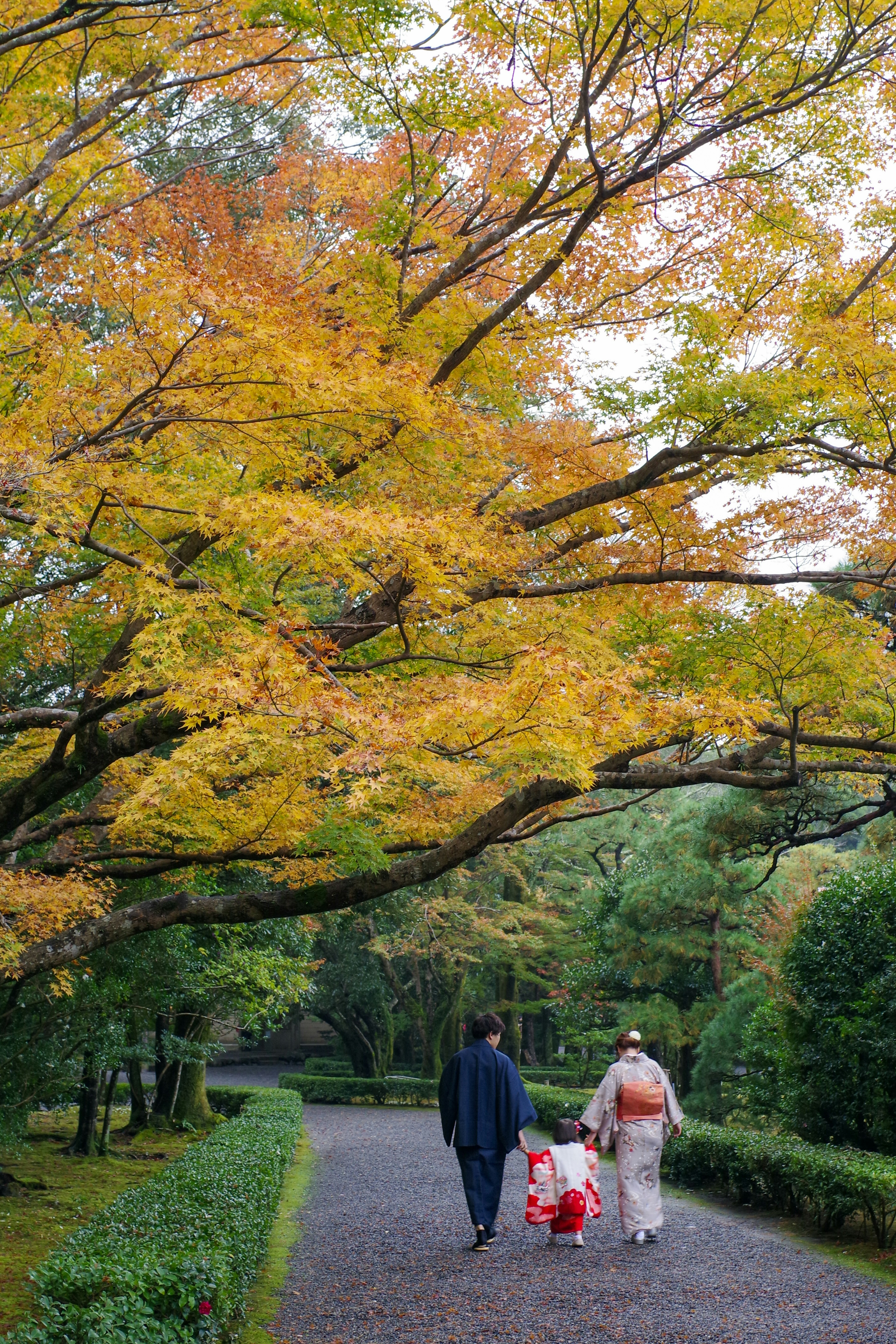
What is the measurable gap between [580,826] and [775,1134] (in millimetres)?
12005

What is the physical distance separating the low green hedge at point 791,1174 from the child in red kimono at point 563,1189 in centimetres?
162

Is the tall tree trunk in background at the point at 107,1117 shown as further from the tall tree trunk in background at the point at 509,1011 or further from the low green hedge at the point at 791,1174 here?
the tall tree trunk in background at the point at 509,1011

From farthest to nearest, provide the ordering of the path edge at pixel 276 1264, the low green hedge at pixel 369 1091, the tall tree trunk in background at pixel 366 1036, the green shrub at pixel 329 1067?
the green shrub at pixel 329 1067 < the tall tree trunk in background at pixel 366 1036 < the low green hedge at pixel 369 1091 < the path edge at pixel 276 1264

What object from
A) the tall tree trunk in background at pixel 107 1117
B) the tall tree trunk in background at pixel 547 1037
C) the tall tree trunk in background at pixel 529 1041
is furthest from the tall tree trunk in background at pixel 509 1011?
the tall tree trunk in background at pixel 107 1117

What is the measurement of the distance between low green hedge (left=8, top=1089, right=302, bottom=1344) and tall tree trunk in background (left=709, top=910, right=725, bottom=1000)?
30.9 feet

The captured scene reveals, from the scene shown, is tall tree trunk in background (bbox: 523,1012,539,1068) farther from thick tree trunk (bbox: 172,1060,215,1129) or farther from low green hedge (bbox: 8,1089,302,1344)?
low green hedge (bbox: 8,1089,302,1344)

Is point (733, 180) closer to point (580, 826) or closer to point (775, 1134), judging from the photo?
point (775, 1134)

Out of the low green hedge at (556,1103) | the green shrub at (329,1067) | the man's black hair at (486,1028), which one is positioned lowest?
the green shrub at (329,1067)

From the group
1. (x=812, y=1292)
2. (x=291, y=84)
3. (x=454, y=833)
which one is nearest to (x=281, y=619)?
(x=454, y=833)

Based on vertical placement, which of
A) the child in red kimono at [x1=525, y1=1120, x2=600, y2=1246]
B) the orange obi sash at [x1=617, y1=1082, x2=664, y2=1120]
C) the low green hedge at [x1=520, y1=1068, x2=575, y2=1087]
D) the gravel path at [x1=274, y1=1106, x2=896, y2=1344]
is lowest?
the low green hedge at [x1=520, y1=1068, x2=575, y2=1087]

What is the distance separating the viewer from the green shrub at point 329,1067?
1075 inches

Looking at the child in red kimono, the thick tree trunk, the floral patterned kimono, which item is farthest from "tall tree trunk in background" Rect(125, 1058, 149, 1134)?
the floral patterned kimono

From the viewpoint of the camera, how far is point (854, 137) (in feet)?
20.6

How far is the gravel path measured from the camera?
440 centimetres
